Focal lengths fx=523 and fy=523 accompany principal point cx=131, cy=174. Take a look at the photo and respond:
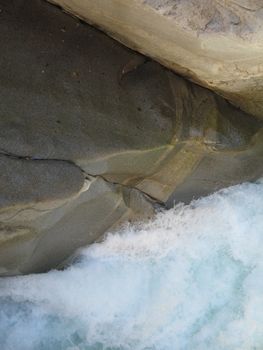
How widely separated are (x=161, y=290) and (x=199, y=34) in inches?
80.4

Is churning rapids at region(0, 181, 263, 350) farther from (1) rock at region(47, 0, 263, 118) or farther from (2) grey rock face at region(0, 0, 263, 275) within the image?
(1) rock at region(47, 0, 263, 118)

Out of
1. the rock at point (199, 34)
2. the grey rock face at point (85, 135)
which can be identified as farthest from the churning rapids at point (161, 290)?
the rock at point (199, 34)

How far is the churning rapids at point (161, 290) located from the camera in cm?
383

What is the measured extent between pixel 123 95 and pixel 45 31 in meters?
0.59

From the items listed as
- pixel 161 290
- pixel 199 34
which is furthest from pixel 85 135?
pixel 161 290

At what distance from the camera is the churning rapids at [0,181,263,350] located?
3.83 metres

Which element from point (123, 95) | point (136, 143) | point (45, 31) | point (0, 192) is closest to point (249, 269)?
point (136, 143)

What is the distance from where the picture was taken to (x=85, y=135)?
306cm

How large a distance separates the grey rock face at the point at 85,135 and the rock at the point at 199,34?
0.43 ft

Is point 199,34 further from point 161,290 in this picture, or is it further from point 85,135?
point 161,290

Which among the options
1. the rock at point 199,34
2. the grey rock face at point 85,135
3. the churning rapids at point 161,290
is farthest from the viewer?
the churning rapids at point 161,290

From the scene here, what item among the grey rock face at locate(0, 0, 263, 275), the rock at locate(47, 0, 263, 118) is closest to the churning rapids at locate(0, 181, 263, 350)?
the grey rock face at locate(0, 0, 263, 275)

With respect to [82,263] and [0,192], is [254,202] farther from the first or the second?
[0,192]

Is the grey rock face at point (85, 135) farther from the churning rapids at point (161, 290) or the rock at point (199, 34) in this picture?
the churning rapids at point (161, 290)
